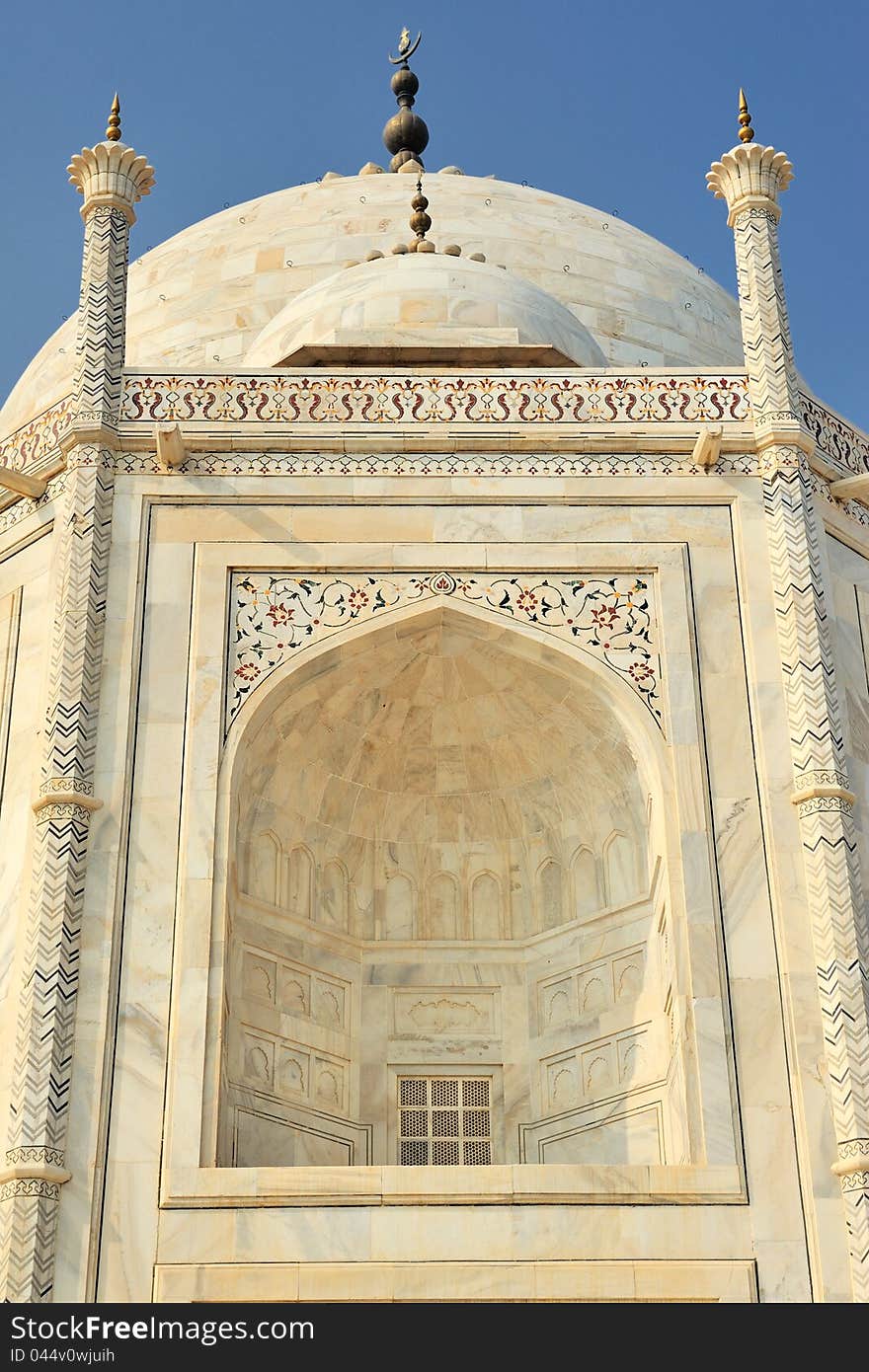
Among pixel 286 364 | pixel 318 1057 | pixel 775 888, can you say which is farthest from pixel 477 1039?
pixel 286 364

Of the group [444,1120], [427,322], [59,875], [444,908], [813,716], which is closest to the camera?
[59,875]

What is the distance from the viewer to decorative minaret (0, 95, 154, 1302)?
27.4 ft

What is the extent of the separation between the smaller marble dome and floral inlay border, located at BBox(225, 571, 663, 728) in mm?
1865

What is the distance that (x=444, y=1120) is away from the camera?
9.77m

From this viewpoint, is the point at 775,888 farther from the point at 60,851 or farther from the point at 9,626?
the point at 9,626

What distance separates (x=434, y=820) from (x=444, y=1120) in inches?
58.2

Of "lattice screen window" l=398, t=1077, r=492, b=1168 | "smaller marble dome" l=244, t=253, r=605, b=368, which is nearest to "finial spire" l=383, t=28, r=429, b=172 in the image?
"smaller marble dome" l=244, t=253, r=605, b=368

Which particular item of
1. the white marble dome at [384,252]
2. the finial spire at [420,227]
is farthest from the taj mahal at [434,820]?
the white marble dome at [384,252]

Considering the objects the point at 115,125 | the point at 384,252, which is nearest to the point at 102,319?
the point at 115,125

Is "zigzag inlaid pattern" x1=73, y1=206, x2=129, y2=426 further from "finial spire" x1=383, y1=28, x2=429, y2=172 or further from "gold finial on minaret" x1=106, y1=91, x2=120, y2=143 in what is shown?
"finial spire" x1=383, y1=28, x2=429, y2=172

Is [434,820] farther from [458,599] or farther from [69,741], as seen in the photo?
[69,741]

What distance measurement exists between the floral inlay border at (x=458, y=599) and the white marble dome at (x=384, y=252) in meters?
5.11

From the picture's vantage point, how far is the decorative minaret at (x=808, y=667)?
8625 millimetres

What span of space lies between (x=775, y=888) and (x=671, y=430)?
2.45 m
